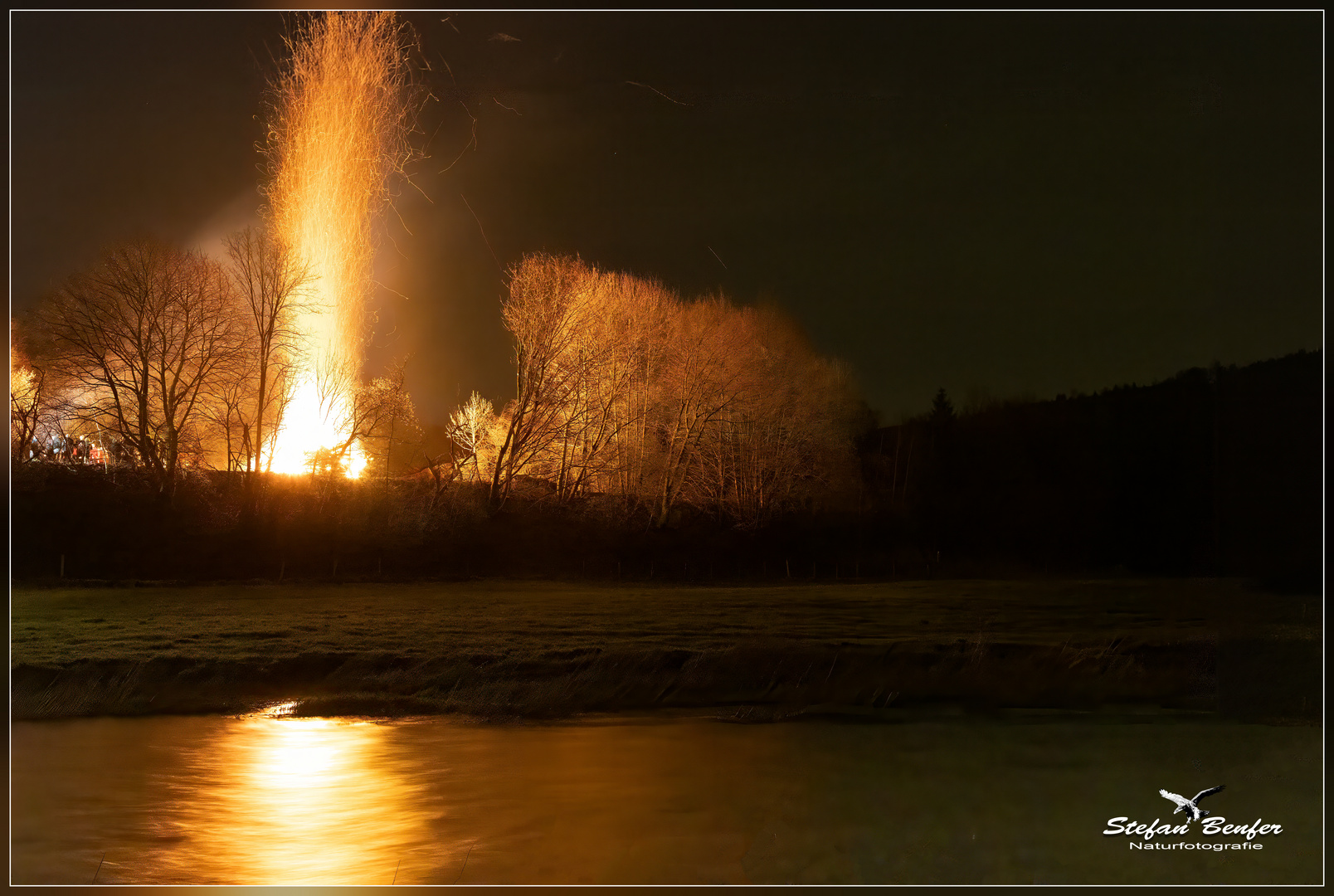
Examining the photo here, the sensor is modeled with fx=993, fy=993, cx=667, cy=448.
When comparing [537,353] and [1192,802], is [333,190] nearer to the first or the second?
[537,353]

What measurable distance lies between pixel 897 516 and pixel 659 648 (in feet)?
4.23

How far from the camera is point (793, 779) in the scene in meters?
4.41

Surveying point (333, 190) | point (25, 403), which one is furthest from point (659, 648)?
point (25, 403)

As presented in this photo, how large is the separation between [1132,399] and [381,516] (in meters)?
3.52

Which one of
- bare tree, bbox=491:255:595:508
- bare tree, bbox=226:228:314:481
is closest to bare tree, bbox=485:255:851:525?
bare tree, bbox=491:255:595:508

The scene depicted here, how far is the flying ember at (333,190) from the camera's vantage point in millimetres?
4445

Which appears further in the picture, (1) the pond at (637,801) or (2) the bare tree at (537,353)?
(2) the bare tree at (537,353)

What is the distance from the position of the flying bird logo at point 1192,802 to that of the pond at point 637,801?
35 millimetres

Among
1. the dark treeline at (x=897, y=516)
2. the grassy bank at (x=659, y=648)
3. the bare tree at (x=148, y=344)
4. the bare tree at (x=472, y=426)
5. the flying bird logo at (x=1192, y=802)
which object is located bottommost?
the flying bird logo at (x=1192, y=802)

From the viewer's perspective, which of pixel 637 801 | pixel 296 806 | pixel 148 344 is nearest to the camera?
pixel 296 806

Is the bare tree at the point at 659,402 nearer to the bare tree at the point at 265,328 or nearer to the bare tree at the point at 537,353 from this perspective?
the bare tree at the point at 537,353

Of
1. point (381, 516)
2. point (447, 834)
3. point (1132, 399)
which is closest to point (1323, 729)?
point (1132, 399)

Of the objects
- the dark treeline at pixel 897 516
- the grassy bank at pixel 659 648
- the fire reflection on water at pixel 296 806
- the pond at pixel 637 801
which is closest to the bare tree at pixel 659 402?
the dark treeline at pixel 897 516

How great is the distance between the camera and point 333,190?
14.9ft
